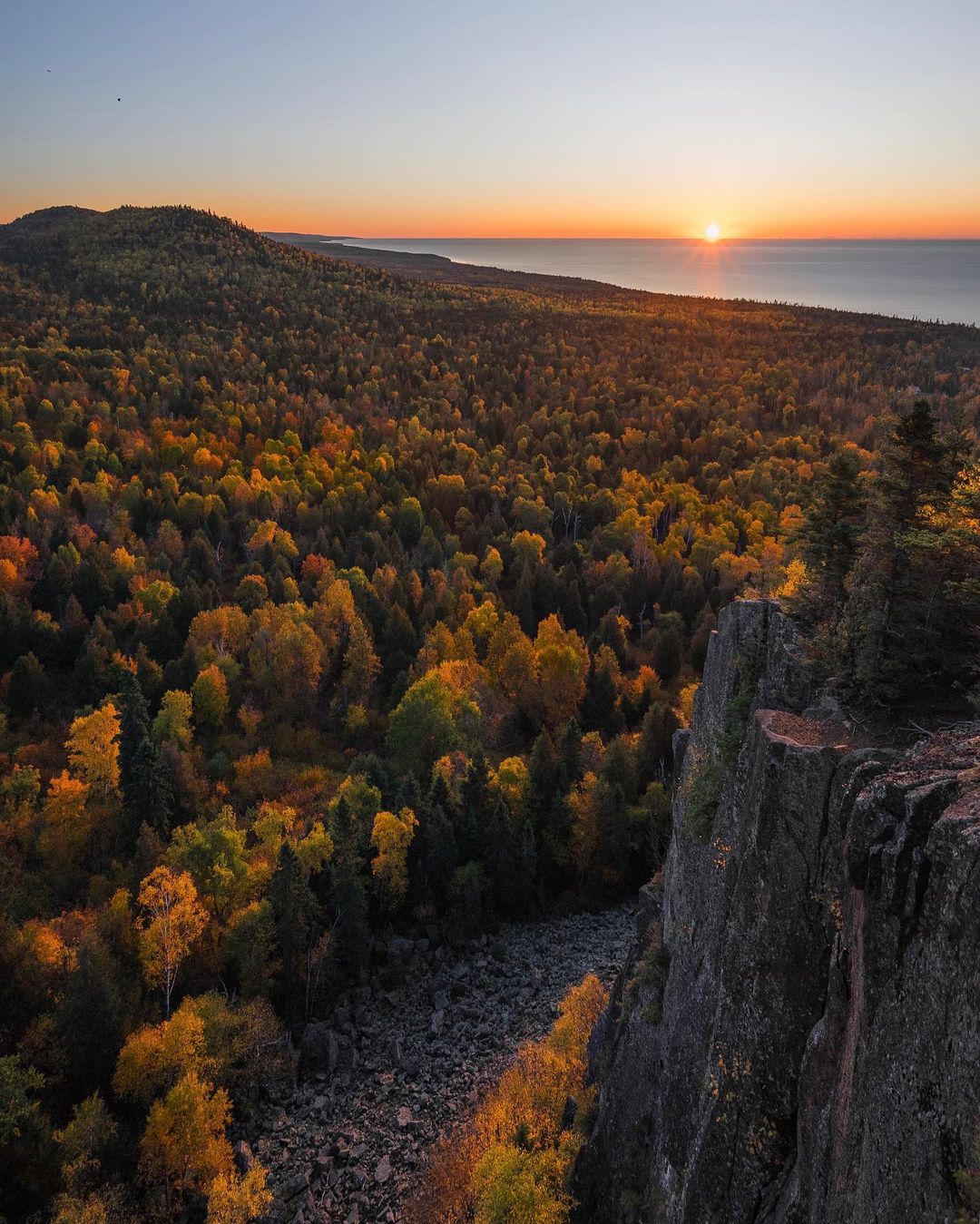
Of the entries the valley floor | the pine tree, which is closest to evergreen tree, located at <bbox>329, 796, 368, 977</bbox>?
the valley floor

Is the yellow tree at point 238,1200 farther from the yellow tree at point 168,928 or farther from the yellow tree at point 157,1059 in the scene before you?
the yellow tree at point 168,928

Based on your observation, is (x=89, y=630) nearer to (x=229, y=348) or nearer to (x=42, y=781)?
(x=42, y=781)

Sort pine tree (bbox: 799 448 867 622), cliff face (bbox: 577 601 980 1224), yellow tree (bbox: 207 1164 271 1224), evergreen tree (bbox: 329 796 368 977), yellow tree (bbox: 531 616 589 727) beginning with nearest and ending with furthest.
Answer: cliff face (bbox: 577 601 980 1224) → pine tree (bbox: 799 448 867 622) → yellow tree (bbox: 207 1164 271 1224) → evergreen tree (bbox: 329 796 368 977) → yellow tree (bbox: 531 616 589 727)

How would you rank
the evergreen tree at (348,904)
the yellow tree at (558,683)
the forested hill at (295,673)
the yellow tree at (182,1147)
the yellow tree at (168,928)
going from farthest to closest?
1. the yellow tree at (558,683)
2. the evergreen tree at (348,904)
3. the yellow tree at (168,928)
4. the forested hill at (295,673)
5. the yellow tree at (182,1147)

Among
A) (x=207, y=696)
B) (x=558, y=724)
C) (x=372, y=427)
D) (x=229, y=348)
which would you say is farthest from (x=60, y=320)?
(x=558, y=724)

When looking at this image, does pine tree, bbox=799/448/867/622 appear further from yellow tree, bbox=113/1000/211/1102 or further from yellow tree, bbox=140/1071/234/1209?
yellow tree, bbox=113/1000/211/1102

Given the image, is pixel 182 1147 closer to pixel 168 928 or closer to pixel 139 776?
pixel 168 928

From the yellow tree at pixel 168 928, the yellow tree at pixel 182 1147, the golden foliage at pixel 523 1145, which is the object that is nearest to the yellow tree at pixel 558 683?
the golden foliage at pixel 523 1145
